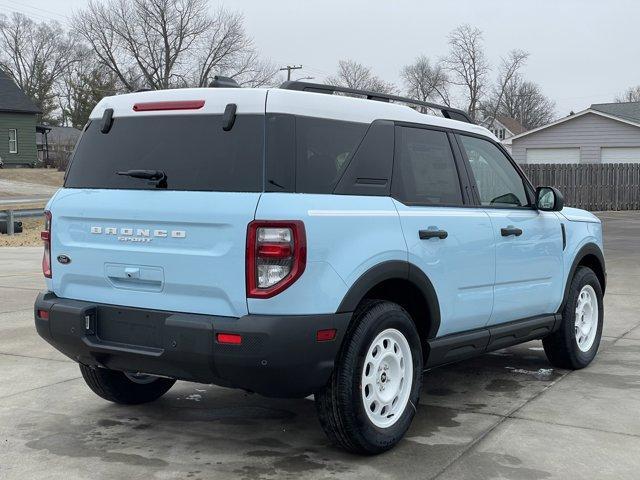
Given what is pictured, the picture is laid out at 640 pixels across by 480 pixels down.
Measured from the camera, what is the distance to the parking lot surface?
4.21 meters

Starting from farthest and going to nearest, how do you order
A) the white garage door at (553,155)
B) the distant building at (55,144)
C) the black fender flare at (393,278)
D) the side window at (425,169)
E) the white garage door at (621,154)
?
the distant building at (55,144) < the white garage door at (553,155) < the white garage door at (621,154) < the side window at (425,169) < the black fender flare at (393,278)

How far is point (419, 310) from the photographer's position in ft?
15.7

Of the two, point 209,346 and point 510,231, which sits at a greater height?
point 510,231

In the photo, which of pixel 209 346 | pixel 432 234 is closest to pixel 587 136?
pixel 432 234

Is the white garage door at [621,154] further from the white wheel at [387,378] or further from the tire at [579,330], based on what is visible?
the white wheel at [387,378]

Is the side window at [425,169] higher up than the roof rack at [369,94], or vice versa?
the roof rack at [369,94]

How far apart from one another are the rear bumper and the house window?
47485 millimetres

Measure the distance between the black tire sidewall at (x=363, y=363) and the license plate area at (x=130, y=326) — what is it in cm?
101

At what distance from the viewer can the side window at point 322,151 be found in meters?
4.08

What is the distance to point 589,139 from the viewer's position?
33688mm

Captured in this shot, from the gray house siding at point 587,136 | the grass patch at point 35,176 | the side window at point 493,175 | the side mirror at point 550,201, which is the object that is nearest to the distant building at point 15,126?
the grass patch at point 35,176

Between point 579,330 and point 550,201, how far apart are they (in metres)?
1.27

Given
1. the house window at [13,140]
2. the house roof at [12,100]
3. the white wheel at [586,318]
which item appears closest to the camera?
the white wheel at [586,318]

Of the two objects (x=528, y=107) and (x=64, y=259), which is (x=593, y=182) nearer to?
(x=64, y=259)
